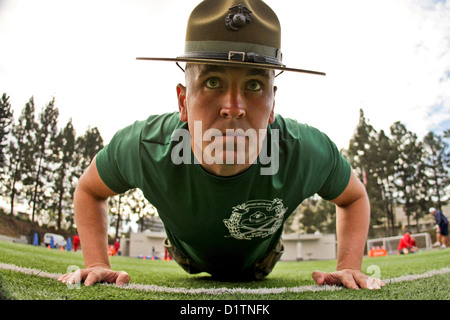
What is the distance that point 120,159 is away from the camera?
2152mm

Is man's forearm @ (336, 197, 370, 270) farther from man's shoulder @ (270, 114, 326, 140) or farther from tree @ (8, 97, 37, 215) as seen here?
tree @ (8, 97, 37, 215)

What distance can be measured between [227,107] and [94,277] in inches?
45.9

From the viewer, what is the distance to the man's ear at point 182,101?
1.95m

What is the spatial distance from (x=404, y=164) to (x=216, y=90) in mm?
4181

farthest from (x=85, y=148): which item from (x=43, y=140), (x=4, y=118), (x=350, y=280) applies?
(x=350, y=280)

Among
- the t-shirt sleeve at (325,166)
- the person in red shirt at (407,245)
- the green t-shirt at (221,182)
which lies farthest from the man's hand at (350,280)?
the person in red shirt at (407,245)

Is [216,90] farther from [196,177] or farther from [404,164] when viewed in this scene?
[404,164]

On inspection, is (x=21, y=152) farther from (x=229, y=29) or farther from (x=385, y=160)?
(x=385, y=160)

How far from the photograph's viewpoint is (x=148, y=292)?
1839 millimetres

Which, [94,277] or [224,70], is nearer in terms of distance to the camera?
[224,70]

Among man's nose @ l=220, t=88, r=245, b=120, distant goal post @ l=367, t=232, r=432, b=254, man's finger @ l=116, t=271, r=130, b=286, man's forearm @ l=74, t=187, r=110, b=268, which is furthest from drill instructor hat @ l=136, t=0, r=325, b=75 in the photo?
distant goal post @ l=367, t=232, r=432, b=254

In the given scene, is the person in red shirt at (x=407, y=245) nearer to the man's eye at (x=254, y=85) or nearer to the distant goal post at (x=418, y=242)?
the distant goal post at (x=418, y=242)

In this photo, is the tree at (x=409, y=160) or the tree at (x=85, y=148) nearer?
the tree at (x=409, y=160)

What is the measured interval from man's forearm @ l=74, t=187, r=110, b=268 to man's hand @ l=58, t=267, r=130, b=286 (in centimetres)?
12
